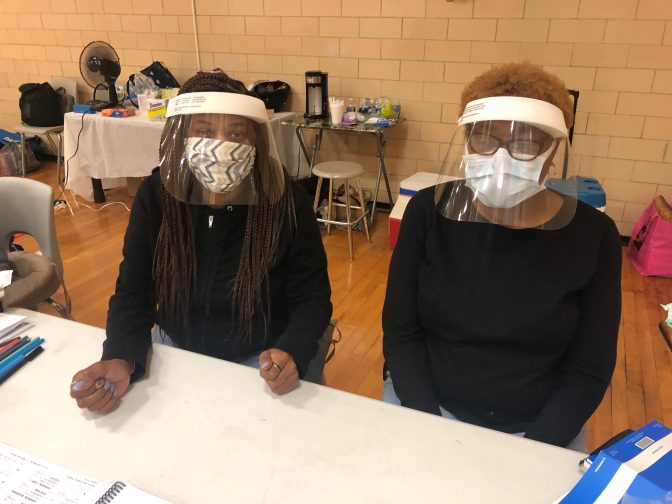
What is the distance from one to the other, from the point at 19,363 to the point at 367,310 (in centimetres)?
175

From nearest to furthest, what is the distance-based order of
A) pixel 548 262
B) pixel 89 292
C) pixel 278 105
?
pixel 548 262
pixel 89 292
pixel 278 105

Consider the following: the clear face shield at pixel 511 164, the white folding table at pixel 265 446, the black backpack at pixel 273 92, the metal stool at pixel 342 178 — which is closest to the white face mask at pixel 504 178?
the clear face shield at pixel 511 164

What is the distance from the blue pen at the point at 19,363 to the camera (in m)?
0.97

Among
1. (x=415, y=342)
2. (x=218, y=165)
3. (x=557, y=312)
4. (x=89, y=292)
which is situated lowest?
(x=89, y=292)

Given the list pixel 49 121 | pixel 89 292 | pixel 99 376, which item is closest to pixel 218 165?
pixel 99 376

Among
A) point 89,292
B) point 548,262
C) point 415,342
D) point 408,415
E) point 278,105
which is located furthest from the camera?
point 278,105

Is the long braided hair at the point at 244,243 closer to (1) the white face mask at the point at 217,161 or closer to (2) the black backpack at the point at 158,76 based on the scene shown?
(1) the white face mask at the point at 217,161

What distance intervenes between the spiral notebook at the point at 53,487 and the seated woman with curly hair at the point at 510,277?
2.01 ft

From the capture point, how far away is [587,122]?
10.3 ft

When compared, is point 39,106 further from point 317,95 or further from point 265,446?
point 265,446

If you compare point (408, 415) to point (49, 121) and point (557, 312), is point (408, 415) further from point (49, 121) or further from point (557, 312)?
point (49, 121)

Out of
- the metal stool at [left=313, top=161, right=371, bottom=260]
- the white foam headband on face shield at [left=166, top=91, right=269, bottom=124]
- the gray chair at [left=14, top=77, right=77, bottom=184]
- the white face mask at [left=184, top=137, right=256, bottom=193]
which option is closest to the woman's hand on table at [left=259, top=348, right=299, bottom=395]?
the white face mask at [left=184, top=137, right=256, bottom=193]

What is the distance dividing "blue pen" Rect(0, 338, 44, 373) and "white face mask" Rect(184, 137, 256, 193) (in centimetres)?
48

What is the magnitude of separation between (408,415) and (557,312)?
400 mm
